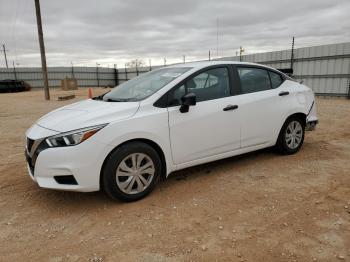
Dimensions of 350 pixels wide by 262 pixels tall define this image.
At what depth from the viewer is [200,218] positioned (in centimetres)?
307

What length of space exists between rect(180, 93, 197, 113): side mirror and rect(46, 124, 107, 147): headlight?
3.49ft

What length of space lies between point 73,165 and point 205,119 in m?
1.69

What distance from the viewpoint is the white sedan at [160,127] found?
3.15m

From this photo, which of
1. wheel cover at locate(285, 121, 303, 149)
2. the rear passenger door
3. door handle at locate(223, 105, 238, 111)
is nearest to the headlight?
door handle at locate(223, 105, 238, 111)

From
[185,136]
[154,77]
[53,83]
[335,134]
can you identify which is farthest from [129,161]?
[53,83]

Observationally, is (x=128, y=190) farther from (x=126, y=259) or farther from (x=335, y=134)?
(x=335, y=134)

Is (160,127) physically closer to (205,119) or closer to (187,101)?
(187,101)

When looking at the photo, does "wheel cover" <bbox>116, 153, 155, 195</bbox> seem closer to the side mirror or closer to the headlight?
the headlight

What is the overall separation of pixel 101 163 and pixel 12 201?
4.48 feet

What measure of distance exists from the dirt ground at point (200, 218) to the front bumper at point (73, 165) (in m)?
0.36

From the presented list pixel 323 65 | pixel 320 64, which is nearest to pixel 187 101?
pixel 323 65

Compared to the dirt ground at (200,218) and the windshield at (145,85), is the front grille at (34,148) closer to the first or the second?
the dirt ground at (200,218)

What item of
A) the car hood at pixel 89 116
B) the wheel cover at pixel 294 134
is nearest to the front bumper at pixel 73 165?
the car hood at pixel 89 116

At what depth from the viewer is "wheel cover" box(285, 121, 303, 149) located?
489cm
